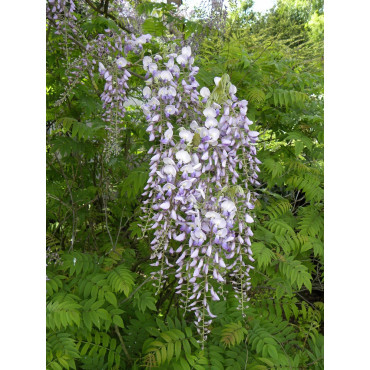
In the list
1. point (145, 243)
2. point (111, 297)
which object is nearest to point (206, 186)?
point (111, 297)

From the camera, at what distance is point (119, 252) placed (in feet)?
6.07

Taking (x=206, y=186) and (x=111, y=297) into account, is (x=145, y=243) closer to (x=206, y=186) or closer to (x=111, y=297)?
(x=111, y=297)

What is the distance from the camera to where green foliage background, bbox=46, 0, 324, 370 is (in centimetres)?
154

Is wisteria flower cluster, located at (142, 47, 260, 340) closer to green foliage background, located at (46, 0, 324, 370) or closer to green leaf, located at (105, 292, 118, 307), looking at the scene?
green foliage background, located at (46, 0, 324, 370)

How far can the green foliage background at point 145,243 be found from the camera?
154 cm

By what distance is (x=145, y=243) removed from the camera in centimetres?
204

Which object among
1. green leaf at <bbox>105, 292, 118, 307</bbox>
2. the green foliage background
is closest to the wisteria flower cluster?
the green foliage background

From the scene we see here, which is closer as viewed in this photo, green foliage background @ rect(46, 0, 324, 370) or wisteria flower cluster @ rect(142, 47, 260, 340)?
wisteria flower cluster @ rect(142, 47, 260, 340)

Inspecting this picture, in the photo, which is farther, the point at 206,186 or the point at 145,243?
the point at 145,243

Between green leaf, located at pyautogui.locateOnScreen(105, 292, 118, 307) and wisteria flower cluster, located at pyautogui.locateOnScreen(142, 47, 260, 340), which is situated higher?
wisteria flower cluster, located at pyautogui.locateOnScreen(142, 47, 260, 340)

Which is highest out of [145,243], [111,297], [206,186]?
[206,186]
